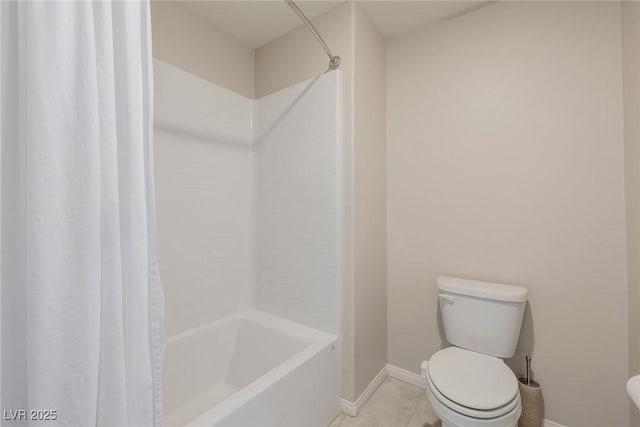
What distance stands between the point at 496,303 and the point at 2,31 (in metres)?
1.90

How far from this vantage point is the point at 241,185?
6.52ft

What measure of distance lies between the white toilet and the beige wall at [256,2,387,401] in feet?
1.36

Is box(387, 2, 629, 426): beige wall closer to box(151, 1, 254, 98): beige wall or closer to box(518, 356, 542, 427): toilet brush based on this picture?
box(518, 356, 542, 427): toilet brush

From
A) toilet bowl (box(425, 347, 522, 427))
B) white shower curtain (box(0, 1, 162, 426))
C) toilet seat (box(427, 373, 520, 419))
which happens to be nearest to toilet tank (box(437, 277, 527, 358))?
toilet bowl (box(425, 347, 522, 427))

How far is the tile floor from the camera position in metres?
1.53

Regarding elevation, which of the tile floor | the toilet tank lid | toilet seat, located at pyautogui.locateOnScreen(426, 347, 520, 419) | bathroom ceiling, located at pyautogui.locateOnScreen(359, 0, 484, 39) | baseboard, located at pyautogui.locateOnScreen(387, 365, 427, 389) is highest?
bathroom ceiling, located at pyautogui.locateOnScreen(359, 0, 484, 39)

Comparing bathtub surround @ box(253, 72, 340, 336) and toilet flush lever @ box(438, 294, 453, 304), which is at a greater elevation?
bathtub surround @ box(253, 72, 340, 336)

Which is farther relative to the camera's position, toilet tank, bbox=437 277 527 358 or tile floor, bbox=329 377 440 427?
tile floor, bbox=329 377 440 427

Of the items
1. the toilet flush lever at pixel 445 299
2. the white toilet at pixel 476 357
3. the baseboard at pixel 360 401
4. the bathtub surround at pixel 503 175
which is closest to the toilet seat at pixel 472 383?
the white toilet at pixel 476 357

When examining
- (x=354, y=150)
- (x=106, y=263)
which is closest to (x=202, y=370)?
(x=106, y=263)

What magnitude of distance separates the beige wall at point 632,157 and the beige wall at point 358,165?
115cm

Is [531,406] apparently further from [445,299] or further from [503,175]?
[503,175]

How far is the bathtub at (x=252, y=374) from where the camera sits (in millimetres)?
1150

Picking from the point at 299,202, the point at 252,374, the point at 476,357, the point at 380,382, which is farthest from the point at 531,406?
the point at 299,202
